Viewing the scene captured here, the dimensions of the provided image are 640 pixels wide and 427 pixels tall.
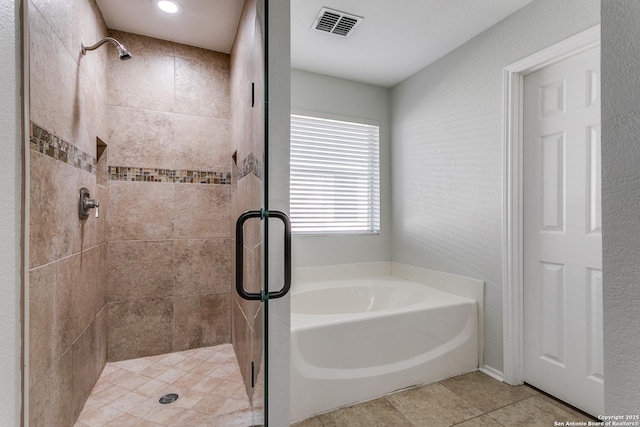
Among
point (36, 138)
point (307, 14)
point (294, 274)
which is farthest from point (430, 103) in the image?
point (36, 138)

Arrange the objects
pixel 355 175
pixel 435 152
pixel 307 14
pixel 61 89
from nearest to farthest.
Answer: pixel 61 89 < pixel 307 14 < pixel 435 152 < pixel 355 175

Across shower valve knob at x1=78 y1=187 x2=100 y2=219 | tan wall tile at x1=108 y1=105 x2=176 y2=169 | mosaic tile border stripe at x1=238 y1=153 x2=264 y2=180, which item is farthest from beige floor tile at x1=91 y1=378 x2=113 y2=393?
mosaic tile border stripe at x1=238 y1=153 x2=264 y2=180

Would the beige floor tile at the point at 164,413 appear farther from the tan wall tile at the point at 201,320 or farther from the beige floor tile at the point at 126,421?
the tan wall tile at the point at 201,320

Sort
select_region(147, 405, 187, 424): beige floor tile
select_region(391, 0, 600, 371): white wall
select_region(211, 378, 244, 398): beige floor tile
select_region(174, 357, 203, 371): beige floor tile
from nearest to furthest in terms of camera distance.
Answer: select_region(147, 405, 187, 424): beige floor tile, select_region(211, 378, 244, 398): beige floor tile, select_region(391, 0, 600, 371): white wall, select_region(174, 357, 203, 371): beige floor tile

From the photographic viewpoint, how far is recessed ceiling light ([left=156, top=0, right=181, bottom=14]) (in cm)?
199

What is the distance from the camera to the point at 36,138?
3.70ft

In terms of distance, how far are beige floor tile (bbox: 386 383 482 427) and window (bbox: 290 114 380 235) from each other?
4.82 ft

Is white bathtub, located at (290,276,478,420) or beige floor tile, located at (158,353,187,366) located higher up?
white bathtub, located at (290,276,478,420)

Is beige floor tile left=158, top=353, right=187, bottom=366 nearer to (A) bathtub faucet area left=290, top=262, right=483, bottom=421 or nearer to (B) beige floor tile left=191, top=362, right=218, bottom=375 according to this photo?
(B) beige floor tile left=191, top=362, right=218, bottom=375

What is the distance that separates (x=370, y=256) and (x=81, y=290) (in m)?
2.31

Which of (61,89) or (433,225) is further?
(433,225)

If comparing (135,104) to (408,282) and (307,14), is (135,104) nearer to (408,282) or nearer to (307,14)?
(307,14)

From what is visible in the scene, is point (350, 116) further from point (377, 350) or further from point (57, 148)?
point (57, 148)

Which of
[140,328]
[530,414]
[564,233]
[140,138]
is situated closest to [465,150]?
[564,233]
